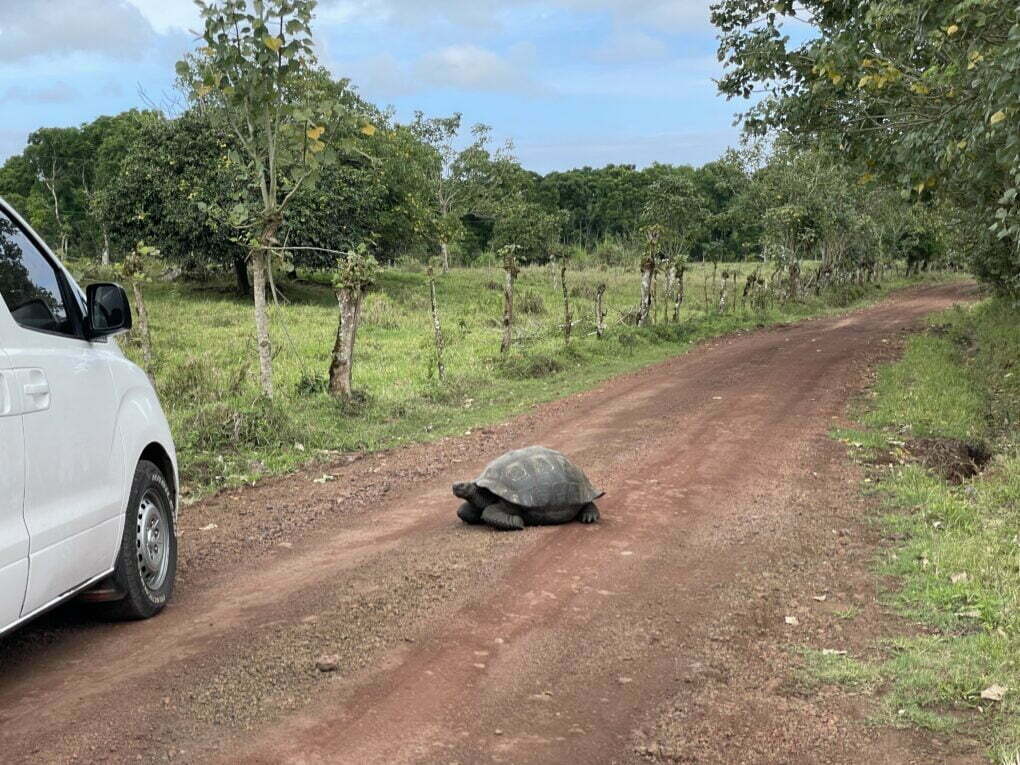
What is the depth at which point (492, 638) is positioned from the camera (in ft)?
15.6

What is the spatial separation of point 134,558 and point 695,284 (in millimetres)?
45194

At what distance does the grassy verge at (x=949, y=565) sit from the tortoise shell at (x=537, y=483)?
2199 millimetres

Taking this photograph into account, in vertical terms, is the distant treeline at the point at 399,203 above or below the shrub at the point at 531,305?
above

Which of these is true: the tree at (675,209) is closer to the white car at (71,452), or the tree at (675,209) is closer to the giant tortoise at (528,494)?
the giant tortoise at (528,494)

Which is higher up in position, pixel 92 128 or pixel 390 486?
pixel 92 128

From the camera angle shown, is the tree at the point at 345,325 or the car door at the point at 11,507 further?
the tree at the point at 345,325

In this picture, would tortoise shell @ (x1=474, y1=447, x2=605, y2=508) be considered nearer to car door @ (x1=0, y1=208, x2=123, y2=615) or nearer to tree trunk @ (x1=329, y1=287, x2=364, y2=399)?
car door @ (x1=0, y1=208, x2=123, y2=615)

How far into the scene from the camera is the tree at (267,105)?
10.0m

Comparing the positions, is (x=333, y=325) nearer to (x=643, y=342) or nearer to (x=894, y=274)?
(x=643, y=342)

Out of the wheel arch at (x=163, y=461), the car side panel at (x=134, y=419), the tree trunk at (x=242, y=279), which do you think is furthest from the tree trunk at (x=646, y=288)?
the car side panel at (x=134, y=419)

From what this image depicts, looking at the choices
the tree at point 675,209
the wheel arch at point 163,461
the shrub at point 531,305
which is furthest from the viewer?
the tree at point 675,209

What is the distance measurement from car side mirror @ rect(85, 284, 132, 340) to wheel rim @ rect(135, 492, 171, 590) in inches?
39.8

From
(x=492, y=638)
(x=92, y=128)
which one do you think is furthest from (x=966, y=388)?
(x=92, y=128)

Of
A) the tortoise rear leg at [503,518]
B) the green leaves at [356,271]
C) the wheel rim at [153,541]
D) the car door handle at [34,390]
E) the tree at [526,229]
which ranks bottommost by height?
the tortoise rear leg at [503,518]
